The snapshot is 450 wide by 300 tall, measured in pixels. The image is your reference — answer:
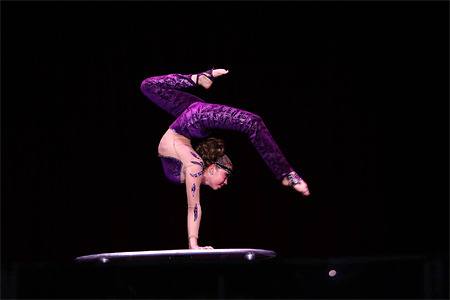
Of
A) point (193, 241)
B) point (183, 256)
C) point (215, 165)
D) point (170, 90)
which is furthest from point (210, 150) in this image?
point (183, 256)

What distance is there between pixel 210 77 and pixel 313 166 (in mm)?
1411

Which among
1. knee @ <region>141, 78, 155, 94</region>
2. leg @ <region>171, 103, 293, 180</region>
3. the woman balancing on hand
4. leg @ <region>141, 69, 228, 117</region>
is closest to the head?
the woman balancing on hand

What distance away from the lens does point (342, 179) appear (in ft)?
16.2

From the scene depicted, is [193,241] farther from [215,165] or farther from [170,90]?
[170,90]

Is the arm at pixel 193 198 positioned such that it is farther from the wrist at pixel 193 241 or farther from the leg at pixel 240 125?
the leg at pixel 240 125

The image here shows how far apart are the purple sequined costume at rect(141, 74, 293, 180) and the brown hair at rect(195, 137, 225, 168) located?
0.08 meters

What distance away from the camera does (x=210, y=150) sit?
3.85 meters

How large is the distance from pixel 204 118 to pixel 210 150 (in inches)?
8.5

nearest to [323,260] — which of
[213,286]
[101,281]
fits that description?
[213,286]

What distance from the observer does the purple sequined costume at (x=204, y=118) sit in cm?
358

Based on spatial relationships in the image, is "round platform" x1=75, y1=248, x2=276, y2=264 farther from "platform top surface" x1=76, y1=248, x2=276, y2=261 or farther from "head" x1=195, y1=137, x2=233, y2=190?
"head" x1=195, y1=137, x2=233, y2=190

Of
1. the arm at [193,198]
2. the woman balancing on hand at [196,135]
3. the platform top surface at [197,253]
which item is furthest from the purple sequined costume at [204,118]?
the platform top surface at [197,253]

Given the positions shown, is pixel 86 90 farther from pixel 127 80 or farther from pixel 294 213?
pixel 294 213

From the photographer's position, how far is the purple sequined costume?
358cm
